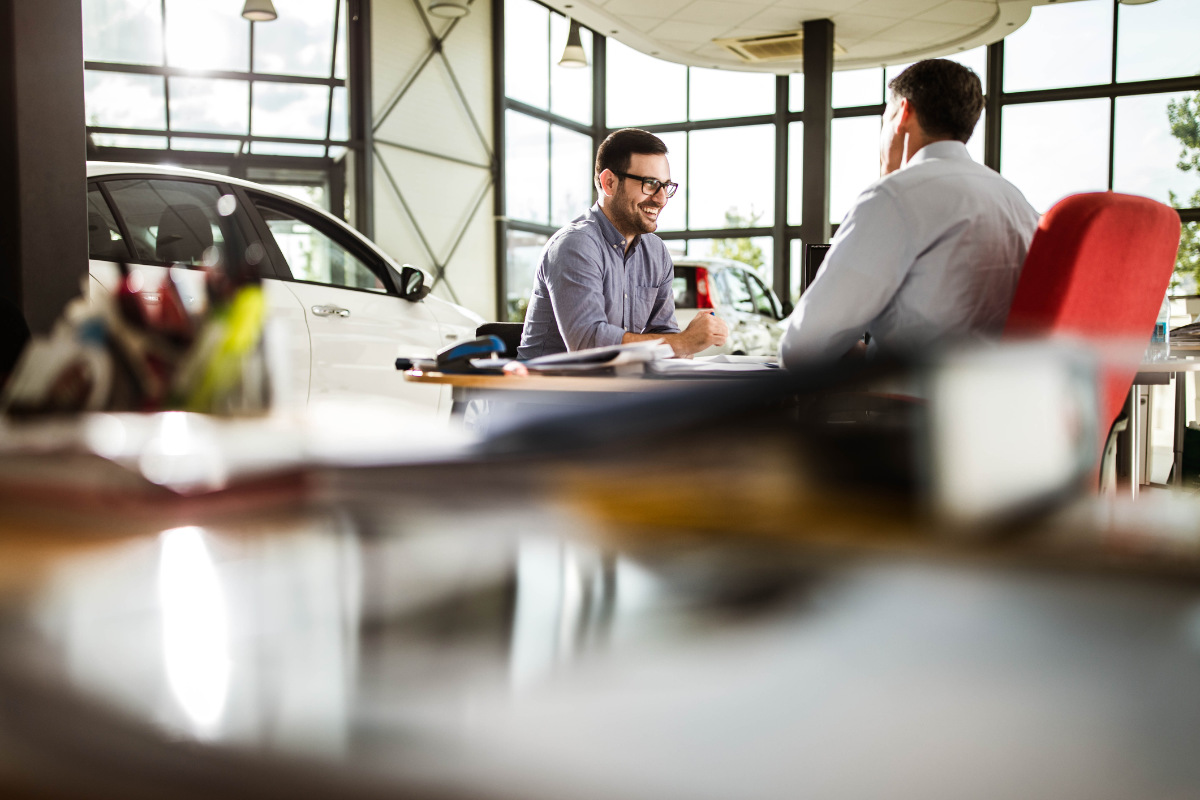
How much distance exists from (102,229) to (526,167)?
992cm

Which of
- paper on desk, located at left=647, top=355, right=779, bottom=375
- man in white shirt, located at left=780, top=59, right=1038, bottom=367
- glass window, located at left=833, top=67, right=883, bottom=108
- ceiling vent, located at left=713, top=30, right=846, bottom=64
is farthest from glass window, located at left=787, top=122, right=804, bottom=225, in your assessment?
paper on desk, located at left=647, top=355, right=779, bottom=375

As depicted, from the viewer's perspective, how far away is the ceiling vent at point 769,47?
823 centimetres

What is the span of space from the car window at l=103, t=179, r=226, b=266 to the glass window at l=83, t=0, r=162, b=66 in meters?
7.01

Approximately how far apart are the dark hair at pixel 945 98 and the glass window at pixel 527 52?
11217 mm

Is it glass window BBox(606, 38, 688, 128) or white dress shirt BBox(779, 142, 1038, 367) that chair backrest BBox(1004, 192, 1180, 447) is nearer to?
white dress shirt BBox(779, 142, 1038, 367)

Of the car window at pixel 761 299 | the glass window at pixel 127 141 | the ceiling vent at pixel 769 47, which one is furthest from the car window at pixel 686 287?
the glass window at pixel 127 141

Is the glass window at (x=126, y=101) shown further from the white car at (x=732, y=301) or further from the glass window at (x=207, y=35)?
the white car at (x=732, y=301)

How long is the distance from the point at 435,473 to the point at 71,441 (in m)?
0.23

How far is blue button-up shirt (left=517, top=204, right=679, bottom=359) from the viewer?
7.20ft

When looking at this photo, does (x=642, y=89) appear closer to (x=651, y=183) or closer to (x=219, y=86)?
(x=219, y=86)

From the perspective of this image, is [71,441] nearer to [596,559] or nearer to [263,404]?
[263,404]

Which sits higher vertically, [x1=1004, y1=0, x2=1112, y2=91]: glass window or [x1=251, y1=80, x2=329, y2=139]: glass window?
[x1=1004, y1=0, x2=1112, y2=91]: glass window

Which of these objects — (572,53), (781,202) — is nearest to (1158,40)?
(781,202)

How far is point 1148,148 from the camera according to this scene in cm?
1046
